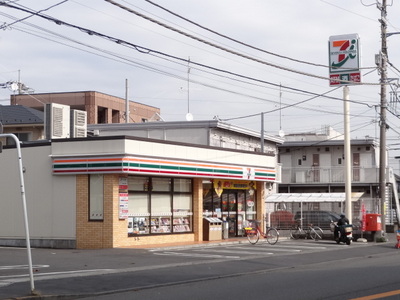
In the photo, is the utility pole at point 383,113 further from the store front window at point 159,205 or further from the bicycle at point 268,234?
the store front window at point 159,205

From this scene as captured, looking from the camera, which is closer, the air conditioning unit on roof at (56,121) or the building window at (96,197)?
the building window at (96,197)

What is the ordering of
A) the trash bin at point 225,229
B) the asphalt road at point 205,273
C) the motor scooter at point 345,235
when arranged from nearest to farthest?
1. the asphalt road at point 205,273
2. the motor scooter at point 345,235
3. the trash bin at point 225,229

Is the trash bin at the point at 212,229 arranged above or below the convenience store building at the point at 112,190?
below

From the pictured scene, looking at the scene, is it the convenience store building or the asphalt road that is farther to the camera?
the convenience store building

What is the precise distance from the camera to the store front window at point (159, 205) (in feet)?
85.2

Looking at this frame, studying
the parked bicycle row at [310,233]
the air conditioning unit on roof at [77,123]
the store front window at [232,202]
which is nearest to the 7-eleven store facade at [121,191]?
the store front window at [232,202]

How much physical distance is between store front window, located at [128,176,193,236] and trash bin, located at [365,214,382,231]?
8969 millimetres

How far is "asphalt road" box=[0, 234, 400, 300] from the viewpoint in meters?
13.6

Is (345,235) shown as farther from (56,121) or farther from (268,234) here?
(56,121)

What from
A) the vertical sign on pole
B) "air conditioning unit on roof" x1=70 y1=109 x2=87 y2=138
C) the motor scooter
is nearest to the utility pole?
the vertical sign on pole

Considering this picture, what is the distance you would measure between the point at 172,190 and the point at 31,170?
588 centimetres

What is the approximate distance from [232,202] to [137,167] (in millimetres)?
7963

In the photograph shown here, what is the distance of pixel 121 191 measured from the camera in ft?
82.0

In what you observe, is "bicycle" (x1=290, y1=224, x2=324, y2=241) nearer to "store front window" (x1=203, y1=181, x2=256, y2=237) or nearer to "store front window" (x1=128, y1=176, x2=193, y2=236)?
"store front window" (x1=203, y1=181, x2=256, y2=237)
